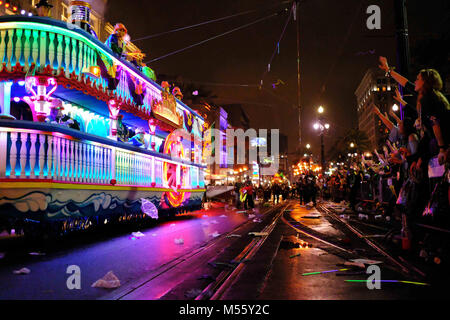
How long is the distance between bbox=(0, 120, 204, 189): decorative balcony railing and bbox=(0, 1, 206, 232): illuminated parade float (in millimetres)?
18

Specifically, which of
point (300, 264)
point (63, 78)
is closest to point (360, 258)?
point (300, 264)

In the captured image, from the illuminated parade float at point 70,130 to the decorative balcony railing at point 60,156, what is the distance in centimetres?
2

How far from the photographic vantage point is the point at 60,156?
7.50m

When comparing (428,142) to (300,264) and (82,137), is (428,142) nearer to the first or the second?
(300,264)

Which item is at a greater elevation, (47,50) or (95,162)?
(47,50)

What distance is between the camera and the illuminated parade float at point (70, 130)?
6.90 meters

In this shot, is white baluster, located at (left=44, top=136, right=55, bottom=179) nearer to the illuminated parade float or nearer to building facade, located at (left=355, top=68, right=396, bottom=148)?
the illuminated parade float

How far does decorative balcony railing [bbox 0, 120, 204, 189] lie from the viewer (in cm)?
686

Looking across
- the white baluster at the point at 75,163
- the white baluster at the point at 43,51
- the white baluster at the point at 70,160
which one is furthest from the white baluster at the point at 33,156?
the white baluster at the point at 43,51

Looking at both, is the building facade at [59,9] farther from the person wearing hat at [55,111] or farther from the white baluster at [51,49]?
the person wearing hat at [55,111]

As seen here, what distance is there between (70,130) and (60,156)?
2.04ft

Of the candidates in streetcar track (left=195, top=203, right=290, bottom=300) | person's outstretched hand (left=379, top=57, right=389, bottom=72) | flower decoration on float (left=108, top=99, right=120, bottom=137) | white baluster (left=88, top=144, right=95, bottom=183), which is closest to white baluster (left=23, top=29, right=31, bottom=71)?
white baluster (left=88, top=144, right=95, bottom=183)

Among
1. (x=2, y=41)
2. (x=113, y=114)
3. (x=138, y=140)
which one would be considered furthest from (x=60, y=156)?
(x=138, y=140)

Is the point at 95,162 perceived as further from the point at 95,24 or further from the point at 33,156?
the point at 95,24
